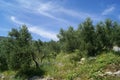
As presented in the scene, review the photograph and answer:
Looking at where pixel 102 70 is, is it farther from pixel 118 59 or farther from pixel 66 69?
pixel 66 69

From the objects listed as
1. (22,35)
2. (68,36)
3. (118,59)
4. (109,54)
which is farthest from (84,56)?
(68,36)

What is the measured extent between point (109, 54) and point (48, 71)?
413 inches

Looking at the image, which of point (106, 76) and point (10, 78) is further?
point (10, 78)

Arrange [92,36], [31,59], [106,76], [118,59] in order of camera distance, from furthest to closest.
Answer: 1. [92,36]
2. [31,59]
3. [118,59]
4. [106,76]

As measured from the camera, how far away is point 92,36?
46.8 metres

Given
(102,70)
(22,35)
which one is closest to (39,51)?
(22,35)

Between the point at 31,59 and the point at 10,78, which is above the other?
the point at 31,59

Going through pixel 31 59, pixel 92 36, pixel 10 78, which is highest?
pixel 92 36

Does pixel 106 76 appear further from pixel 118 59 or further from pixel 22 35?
pixel 22 35

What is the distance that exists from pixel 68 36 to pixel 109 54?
26030 mm

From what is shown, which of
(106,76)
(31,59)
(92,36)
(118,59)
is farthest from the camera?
(92,36)

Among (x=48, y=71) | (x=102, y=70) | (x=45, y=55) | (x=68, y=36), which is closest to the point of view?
(x=102, y=70)

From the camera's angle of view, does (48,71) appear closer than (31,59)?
Yes

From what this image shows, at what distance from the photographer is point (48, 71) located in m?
39.9
